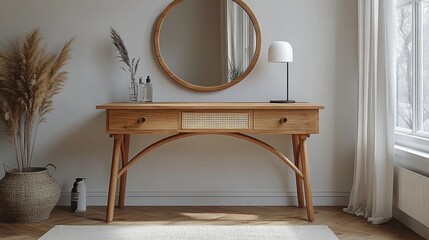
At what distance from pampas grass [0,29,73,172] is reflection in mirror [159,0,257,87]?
2.67 ft

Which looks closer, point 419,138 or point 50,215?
point 419,138

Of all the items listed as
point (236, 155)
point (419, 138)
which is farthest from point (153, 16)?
point (419, 138)

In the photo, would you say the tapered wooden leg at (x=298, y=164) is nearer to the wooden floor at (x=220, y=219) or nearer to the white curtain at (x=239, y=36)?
the wooden floor at (x=220, y=219)

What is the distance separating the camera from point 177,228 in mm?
3857

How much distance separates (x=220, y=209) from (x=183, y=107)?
961mm

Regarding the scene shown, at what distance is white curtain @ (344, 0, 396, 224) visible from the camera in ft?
12.8

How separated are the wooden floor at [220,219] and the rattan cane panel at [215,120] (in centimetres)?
65

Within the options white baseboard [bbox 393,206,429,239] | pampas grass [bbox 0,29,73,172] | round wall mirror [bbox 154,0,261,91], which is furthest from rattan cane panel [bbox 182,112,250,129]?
white baseboard [bbox 393,206,429,239]

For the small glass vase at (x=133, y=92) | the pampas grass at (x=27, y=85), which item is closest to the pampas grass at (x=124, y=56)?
the small glass vase at (x=133, y=92)

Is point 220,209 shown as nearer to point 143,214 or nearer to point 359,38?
point 143,214

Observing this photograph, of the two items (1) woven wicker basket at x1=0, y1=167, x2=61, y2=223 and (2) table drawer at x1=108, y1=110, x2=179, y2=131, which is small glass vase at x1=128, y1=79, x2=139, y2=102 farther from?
(1) woven wicker basket at x1=0, y1=167, x2=61, y2=223

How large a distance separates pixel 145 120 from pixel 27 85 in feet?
2.92

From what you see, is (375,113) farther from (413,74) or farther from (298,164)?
(298,164)

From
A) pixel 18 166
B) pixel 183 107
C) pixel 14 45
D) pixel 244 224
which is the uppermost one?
pixel 14 45
